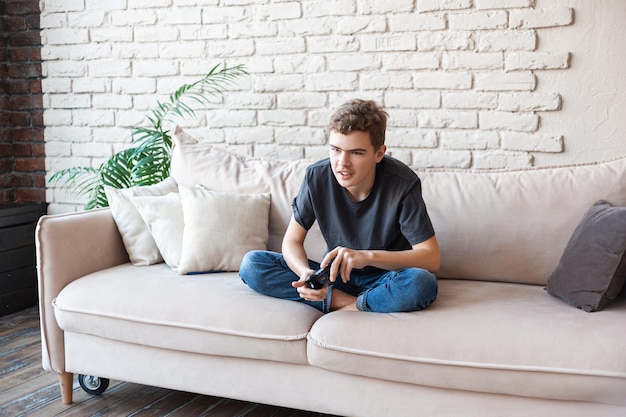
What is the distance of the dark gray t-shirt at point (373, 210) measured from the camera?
206 centimetres

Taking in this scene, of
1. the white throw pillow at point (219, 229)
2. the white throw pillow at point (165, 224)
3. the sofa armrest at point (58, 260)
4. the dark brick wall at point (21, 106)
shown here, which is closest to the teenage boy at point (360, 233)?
the white throw pillow at point (219, 229)

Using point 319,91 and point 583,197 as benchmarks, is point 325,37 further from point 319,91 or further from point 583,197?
point 583,197

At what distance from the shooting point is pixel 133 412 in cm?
221

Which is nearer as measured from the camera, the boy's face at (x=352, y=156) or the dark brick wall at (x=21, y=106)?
the boy's face at (x=352, y=156)

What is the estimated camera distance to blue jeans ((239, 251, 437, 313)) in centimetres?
189

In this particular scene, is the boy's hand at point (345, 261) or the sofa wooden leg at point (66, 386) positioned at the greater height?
the boy's hand at point (345, 261)

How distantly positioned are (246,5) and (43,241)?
144 cm

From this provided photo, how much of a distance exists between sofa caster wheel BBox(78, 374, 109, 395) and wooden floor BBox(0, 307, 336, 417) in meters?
0.02

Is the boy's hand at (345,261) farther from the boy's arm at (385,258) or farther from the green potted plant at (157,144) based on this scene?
the green potted plant at (157,144)

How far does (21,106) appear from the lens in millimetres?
3627

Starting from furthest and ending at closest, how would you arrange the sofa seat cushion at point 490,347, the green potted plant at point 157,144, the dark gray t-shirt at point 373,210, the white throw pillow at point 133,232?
the green potted plant at point 157,144, the white throw pillow at point 133,232, the dark gray t-shirt at point 373,210, the sofa seat cushion at point 490,347

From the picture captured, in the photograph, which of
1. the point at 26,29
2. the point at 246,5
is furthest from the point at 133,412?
the point at 26,29

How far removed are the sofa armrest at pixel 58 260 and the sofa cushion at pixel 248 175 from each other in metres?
0.44

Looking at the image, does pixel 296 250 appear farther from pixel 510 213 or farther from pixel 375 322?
pixel 510 213
